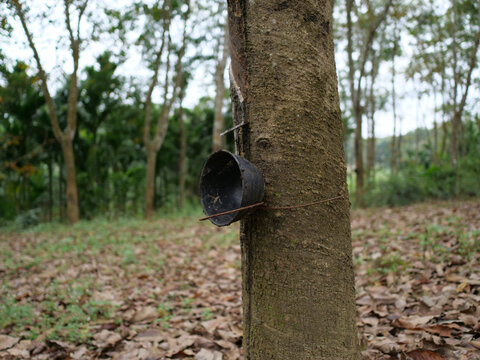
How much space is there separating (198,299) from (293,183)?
2200 millimetres

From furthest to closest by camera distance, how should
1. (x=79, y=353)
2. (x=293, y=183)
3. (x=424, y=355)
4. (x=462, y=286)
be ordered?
(x=462, y=286) < (x=79, y=353) < (x=424, y=355) < (x=293, y=183)

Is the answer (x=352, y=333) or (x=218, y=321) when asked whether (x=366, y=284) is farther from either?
(x=352, y=333)

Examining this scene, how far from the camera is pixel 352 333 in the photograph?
4.11 ft

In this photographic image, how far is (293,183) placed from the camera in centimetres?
122

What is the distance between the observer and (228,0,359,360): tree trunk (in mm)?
1190

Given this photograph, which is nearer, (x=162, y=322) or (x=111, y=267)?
(x=162, y=322)

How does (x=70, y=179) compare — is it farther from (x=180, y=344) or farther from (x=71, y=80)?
(x=180, y=344)

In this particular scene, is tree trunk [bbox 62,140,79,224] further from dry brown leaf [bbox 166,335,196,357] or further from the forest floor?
dry brown leaf [bbox 166,335,196,357]

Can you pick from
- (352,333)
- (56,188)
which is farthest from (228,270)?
(56,188)

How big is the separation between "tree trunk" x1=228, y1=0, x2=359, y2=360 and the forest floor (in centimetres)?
71

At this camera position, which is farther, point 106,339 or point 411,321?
point 106,339

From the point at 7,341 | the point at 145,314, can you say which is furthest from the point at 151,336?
the point at 7,341

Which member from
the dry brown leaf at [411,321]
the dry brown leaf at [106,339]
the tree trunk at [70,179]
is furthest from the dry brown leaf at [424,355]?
the tree trunk at [70,179]

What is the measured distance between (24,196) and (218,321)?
11.8 meters
